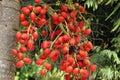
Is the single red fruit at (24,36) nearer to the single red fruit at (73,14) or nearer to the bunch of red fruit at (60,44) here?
the bunch of red fruit at (60,44)

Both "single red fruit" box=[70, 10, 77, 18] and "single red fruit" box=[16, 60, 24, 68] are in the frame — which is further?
"single red fruit" box=[70, 10, 77, 18]

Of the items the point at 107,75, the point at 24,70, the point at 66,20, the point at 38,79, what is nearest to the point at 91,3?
the point at 107,75

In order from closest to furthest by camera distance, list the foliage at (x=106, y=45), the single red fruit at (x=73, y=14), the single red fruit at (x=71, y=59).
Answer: the single red fruit at (x=71, y=59) < the single red fruit at (x=73, y=14) < the foliage at (x=106, y=45)

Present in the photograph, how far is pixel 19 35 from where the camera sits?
1337 millimetres

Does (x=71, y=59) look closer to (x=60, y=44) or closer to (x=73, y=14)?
(x=60, y=44)

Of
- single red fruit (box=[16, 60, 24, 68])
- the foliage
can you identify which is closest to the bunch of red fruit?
single red fruit (box=[16, 60, 24, 68])

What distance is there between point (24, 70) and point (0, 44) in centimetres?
382

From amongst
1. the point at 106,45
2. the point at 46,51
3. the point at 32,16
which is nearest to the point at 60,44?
the point at 46,51

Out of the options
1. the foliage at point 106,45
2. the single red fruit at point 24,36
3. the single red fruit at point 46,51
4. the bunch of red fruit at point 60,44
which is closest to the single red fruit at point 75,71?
the bunch of red fruit at point 60,44

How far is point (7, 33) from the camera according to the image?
1.38 metres

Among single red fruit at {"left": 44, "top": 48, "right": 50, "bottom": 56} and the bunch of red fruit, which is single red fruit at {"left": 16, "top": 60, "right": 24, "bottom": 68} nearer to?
the bunch of red fruit

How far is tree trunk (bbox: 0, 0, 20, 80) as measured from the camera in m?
1.33

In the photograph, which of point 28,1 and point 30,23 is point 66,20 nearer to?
point 30,23

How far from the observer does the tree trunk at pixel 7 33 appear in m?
1.33
